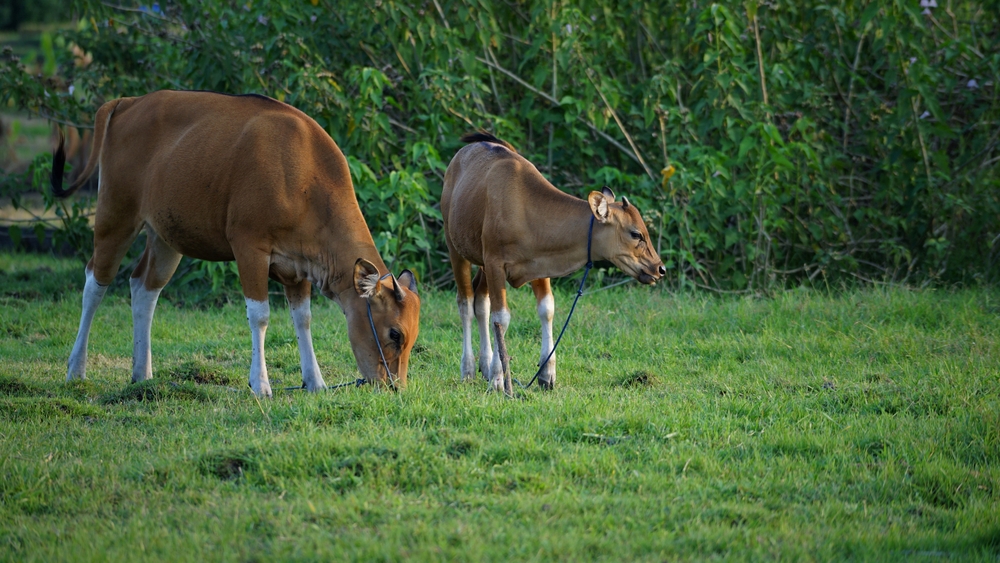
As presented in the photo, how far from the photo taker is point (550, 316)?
695 cm

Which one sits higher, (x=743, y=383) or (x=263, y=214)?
(x=263, y=214)

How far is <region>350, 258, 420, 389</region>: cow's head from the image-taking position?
6.37 m

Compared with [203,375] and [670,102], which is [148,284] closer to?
[203,375]

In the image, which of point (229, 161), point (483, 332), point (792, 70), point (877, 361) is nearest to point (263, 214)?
point (229, 161)

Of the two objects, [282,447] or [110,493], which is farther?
[282,447]

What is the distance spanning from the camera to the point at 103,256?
7.27 metres

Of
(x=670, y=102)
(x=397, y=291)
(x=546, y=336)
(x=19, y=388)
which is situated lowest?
(x=19, y=388)

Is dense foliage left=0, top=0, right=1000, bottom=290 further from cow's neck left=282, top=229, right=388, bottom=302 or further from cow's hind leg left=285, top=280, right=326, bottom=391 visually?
cow's neck left=282, top=229, right=388, bottom=302

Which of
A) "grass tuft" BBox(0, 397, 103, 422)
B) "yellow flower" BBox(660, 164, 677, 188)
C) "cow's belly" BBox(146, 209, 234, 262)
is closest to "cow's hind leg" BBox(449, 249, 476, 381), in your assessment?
"cow's belly" BBox(146, 209, 234, 262)

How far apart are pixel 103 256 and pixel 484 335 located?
2819 millimetres

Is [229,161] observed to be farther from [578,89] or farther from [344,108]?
[578,89]

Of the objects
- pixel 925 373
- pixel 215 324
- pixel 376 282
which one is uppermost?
pixel 376 282

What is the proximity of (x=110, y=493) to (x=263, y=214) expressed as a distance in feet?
7.70

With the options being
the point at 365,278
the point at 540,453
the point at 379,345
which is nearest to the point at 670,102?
the point at 365,278
